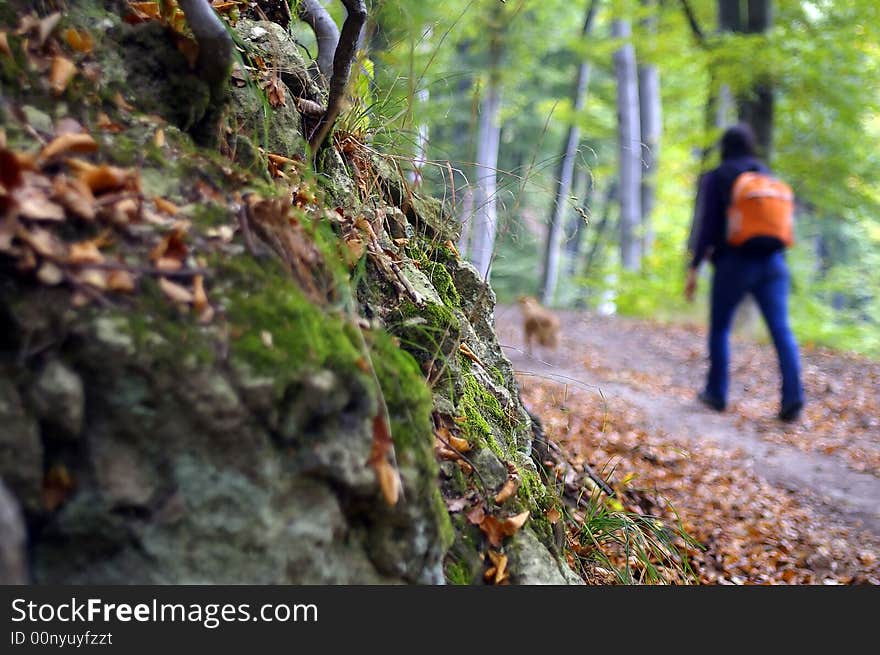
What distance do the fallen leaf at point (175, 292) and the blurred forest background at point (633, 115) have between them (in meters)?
1.31

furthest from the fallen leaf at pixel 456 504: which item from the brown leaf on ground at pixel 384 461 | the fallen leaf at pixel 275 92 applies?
the fallen leaf at pixel 275 92

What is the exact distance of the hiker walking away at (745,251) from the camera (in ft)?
18.4

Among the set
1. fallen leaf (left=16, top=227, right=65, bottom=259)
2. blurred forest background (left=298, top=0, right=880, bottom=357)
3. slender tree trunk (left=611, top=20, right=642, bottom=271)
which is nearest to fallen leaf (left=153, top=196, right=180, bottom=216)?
fallen leaf (left=16, top=227, right=65, bottom=259)

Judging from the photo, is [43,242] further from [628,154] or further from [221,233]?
[628,154]

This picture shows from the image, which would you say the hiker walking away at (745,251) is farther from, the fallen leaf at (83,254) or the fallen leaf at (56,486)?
the fallen leaf at (56,486)

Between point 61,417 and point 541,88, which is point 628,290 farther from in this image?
point 61,417

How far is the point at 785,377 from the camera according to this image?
5.66 metres

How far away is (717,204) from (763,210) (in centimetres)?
56

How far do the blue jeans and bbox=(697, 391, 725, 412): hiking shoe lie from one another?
37 centimetres

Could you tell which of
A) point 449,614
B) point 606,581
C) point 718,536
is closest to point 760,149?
point 718,536

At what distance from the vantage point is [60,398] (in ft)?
4.76

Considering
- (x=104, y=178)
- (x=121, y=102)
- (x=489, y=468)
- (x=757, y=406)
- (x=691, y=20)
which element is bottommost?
(x=757, y=406)

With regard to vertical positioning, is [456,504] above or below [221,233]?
below

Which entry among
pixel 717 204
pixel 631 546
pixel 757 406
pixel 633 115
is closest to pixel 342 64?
pixel 631 546
